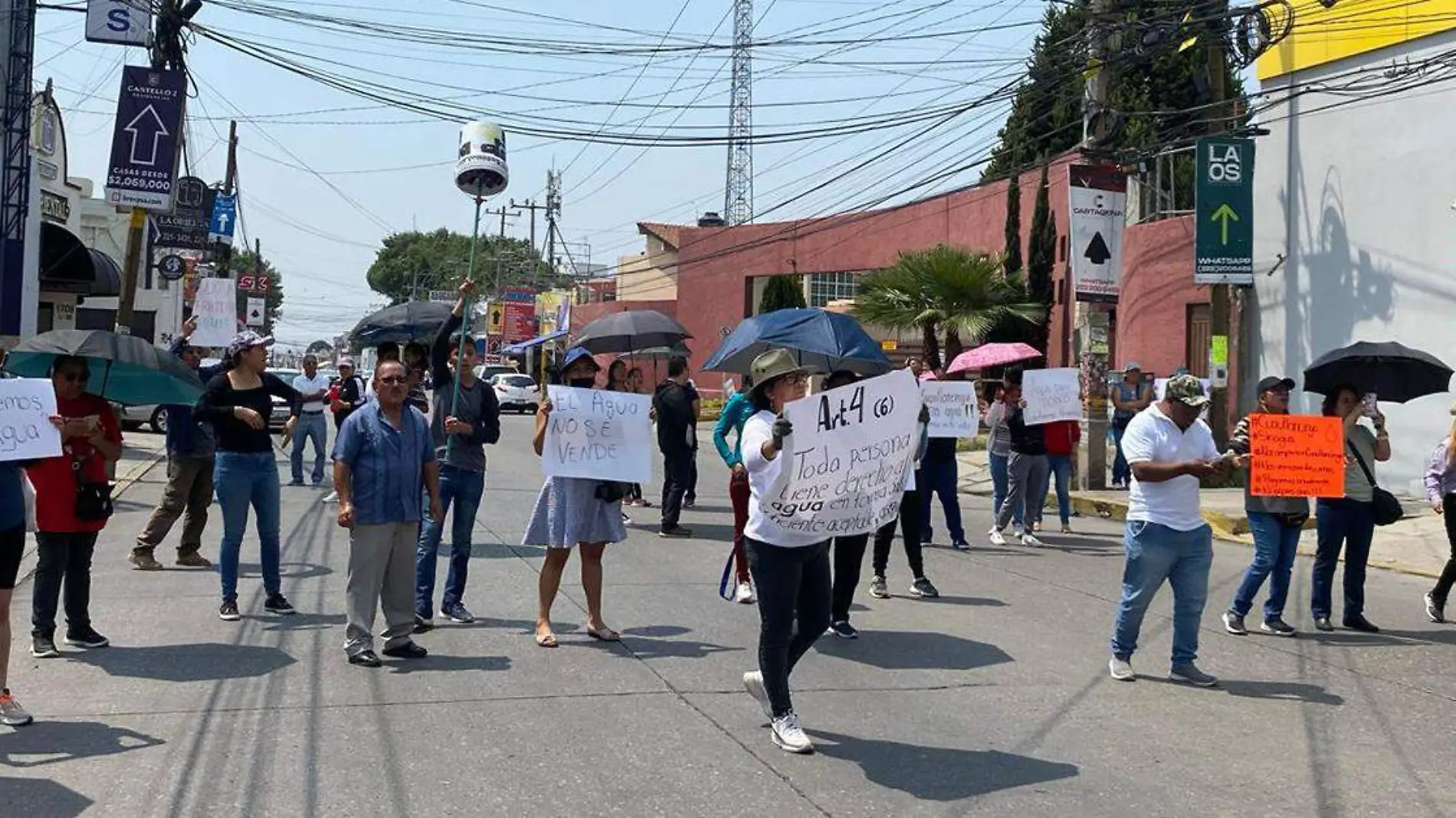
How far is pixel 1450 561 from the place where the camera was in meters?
9.55

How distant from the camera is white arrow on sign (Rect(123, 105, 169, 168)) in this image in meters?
16.0

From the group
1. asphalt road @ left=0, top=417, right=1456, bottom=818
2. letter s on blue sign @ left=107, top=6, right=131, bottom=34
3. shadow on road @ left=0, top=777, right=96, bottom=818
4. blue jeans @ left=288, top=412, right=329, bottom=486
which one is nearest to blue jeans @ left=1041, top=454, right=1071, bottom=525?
asphalt road @ left=0, top=417, right=1456, bottom=818

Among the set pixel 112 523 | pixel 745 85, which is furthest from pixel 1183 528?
pixel 745 85

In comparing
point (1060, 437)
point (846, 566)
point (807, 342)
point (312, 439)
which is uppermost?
point (807, 342)

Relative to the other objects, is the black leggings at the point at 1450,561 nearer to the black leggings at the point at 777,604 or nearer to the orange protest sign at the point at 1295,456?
the orange protest sign at the point at 1295,456

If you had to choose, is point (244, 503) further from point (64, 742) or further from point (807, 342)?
point (807, 342)

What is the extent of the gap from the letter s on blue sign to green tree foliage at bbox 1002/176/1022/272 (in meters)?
20.0

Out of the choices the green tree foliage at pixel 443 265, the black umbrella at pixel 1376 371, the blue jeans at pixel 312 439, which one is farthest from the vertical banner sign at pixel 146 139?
the green tree foliage at pixel 443 265

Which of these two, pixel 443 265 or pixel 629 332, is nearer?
pixel 629 332

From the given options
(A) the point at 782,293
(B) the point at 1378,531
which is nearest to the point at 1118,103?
(A) the point at 782,293

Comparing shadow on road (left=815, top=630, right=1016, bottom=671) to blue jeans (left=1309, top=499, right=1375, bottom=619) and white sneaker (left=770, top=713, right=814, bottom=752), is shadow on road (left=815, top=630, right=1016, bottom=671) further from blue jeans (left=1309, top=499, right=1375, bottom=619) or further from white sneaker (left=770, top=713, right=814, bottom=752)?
blue jeans (left=1309, top=499, right=1375, bottom=619)

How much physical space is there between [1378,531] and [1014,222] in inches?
706

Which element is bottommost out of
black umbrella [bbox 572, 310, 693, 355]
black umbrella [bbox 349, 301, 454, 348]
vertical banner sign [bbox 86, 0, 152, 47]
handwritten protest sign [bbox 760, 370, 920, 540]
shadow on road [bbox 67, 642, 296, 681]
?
shadow on road [bbox 67, 642, 296, 681]

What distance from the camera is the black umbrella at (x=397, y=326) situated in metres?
11.8
